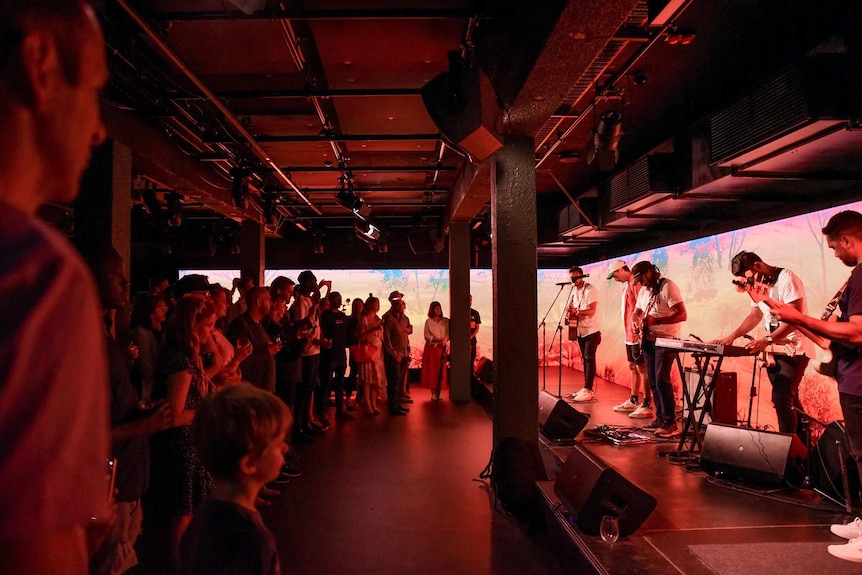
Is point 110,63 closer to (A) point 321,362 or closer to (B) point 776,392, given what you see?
(A) point 321,362

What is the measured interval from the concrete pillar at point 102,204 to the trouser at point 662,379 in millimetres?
4851

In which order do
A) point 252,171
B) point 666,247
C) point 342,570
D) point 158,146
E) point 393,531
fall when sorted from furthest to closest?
point 666,247 → point 252,171 → point 158,146 → point 393,531 → point 342,570

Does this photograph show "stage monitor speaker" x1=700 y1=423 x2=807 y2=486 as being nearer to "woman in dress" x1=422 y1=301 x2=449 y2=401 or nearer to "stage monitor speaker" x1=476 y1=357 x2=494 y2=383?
"stage monitor speaker" x1=476 y1=357 x2=494 y2=383

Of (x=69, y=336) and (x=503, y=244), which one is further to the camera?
(x=503, y=244)

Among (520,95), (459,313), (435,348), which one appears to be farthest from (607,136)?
(435,348)

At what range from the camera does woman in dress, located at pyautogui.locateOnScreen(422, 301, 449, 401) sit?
8984 millimetres

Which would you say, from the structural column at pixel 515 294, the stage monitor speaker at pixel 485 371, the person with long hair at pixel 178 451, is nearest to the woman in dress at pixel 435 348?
the stage monitor speaker at pixel 485 371

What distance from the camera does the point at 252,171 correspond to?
700cm

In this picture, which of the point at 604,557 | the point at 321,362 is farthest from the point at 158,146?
the point at 604,557

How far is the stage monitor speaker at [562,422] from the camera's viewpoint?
4.98m

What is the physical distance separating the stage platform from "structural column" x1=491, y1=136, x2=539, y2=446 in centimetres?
59

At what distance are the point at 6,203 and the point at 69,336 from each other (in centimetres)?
12

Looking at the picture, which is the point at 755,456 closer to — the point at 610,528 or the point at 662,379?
the point at 662,379

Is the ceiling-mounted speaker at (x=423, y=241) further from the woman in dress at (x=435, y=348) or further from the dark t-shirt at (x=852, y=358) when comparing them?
the dark t-shirt at (x=852, y=358)
